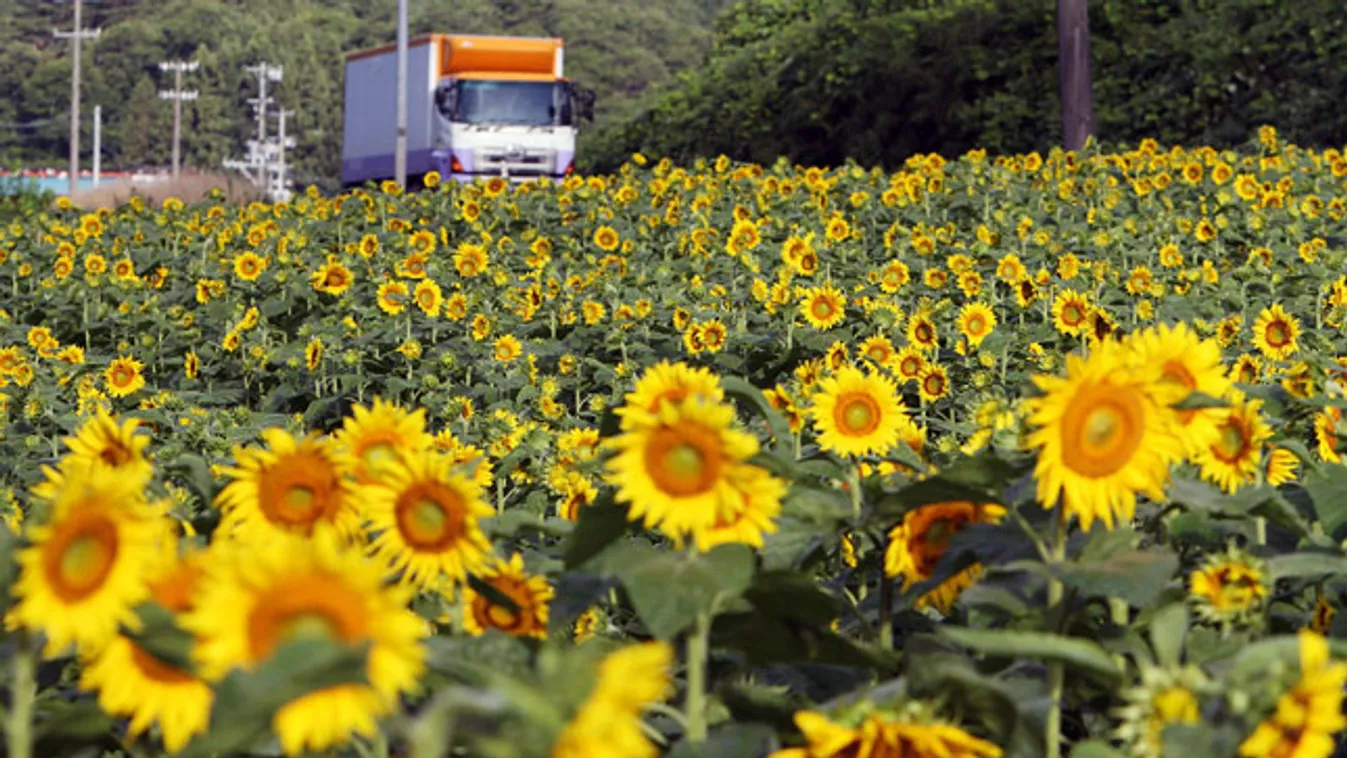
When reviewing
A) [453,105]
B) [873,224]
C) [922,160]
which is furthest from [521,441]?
[453,105]

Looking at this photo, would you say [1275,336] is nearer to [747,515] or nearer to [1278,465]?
[1278,465]

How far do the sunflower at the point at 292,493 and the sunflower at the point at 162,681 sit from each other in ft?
1.17

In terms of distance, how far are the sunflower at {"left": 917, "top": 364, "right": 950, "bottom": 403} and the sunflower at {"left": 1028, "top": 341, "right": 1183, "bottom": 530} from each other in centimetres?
352

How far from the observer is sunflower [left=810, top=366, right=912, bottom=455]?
8.77ft

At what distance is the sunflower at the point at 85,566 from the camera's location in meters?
1.50

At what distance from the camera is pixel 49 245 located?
12219 millimetres

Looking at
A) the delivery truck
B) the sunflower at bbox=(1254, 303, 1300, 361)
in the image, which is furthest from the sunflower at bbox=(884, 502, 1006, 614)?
the delivery truck

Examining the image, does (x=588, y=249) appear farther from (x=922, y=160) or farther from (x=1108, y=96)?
(x=1108, y=96)

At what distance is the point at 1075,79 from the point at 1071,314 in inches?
403

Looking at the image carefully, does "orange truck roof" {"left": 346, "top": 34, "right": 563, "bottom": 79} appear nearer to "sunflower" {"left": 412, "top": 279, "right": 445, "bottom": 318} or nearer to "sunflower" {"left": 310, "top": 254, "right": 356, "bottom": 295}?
"sunflower" {"left": 310, "top": 254, "right": 356, "bottom": 295}

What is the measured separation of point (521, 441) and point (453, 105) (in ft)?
94.2

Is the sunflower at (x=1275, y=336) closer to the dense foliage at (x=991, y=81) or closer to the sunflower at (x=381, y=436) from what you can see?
the sunflower at (x=381, y=436)

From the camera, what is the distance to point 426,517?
192 cm

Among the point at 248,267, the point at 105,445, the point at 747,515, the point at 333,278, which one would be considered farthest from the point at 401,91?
the point at 747,515
